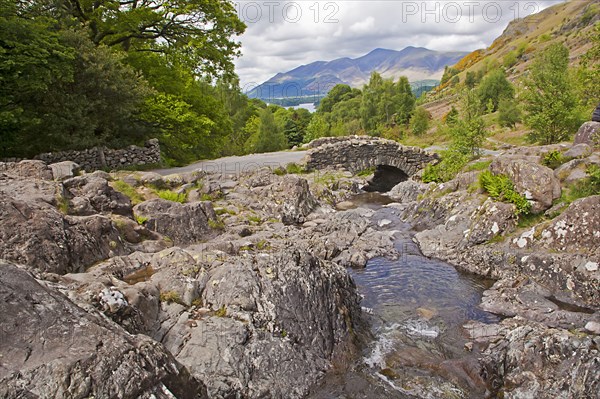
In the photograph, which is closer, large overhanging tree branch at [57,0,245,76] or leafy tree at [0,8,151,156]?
leafy tree at [0,8,151,156]

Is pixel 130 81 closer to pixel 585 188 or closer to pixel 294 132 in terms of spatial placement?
pixel 585 188

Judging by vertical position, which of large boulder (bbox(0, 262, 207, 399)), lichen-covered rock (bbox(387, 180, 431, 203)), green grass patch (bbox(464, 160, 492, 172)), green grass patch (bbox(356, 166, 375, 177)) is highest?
large boulder (bbox(0, 262, 207, 399))

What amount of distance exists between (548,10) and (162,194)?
214 metres

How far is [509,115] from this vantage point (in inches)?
2196

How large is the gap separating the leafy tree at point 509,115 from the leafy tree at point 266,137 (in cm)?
3414

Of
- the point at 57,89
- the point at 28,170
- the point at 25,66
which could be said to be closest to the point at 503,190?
the point at 28,170

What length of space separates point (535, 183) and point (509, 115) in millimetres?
45956

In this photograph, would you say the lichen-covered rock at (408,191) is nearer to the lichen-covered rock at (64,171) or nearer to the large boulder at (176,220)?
the large boulder at (176,220)

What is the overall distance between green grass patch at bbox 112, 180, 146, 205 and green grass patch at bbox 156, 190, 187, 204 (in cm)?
94

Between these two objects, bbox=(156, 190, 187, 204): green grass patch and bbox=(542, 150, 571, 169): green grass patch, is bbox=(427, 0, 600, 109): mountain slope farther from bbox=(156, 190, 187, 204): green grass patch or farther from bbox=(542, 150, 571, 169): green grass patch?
bbox=(156, 190, 187, 204): green grass patch

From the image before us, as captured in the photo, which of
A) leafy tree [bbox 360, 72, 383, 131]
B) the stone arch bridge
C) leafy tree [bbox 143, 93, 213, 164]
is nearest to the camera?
leafy tree [bbox 143, 93, 213, 164]

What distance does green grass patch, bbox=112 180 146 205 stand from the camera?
1689 centimetres

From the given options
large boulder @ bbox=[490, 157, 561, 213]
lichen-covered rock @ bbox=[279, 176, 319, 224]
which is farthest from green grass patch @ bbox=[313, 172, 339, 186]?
large boulder @ bbox=[490, 157, 561, 213]

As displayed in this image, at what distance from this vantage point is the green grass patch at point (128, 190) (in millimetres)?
16891
